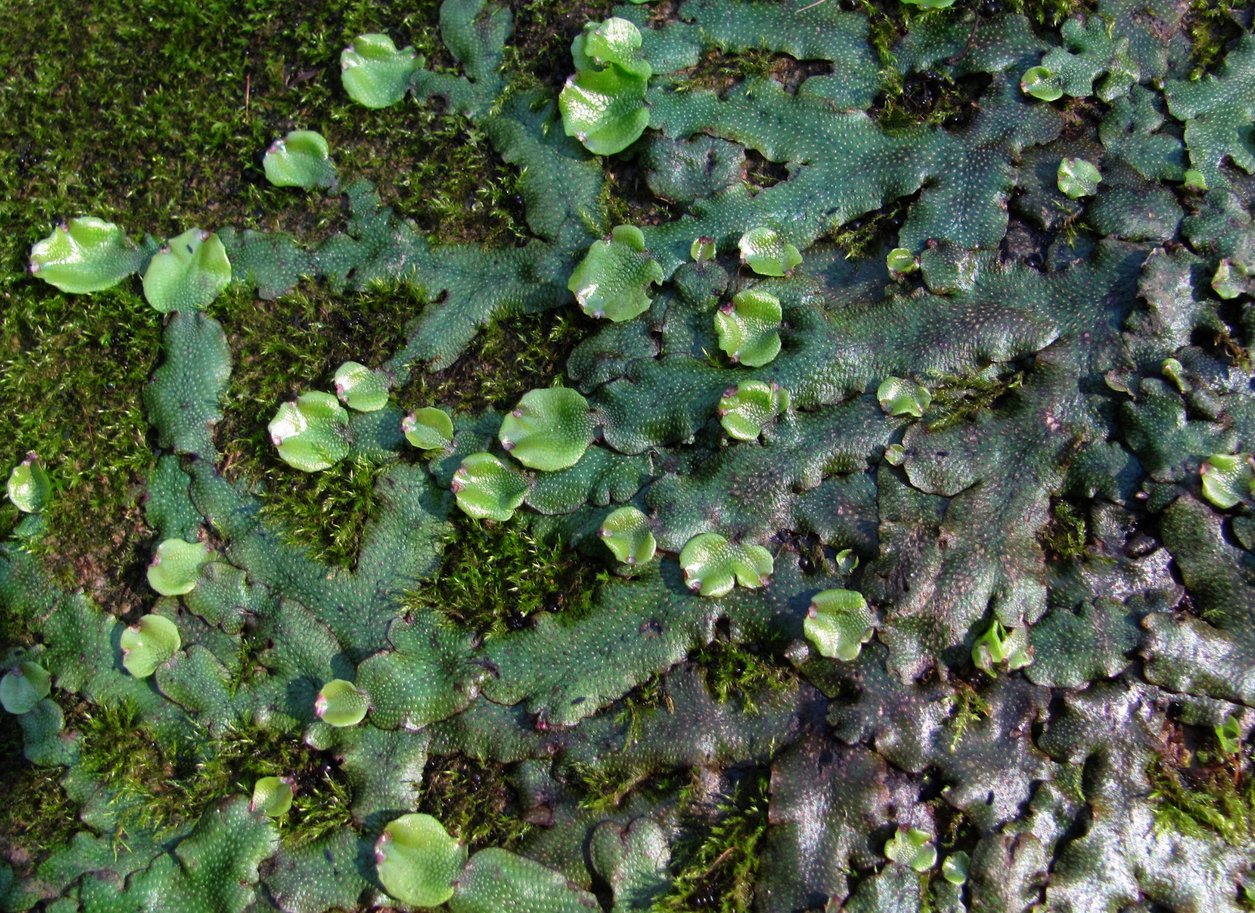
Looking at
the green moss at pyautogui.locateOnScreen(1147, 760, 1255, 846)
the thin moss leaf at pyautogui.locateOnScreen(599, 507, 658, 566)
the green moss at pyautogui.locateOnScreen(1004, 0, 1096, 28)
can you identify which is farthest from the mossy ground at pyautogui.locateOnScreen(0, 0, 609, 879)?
the green moss at pyautogui.locateOnScreen(1147, 760, 1255, 846)

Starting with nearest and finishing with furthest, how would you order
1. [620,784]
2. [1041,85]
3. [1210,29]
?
[620,784], [1041,85], [1210,29]

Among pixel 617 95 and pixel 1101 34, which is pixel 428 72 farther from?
pixel 1101 34

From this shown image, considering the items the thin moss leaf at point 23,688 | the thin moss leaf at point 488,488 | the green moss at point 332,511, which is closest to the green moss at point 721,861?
the thin moss leaf at point 488,488

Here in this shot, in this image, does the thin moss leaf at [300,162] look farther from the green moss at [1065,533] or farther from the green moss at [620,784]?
the green moss at [1065,533]

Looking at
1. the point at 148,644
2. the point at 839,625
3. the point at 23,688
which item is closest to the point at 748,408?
the point at 839,625

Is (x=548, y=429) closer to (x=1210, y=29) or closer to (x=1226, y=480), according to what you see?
(x=1226, y=480)
